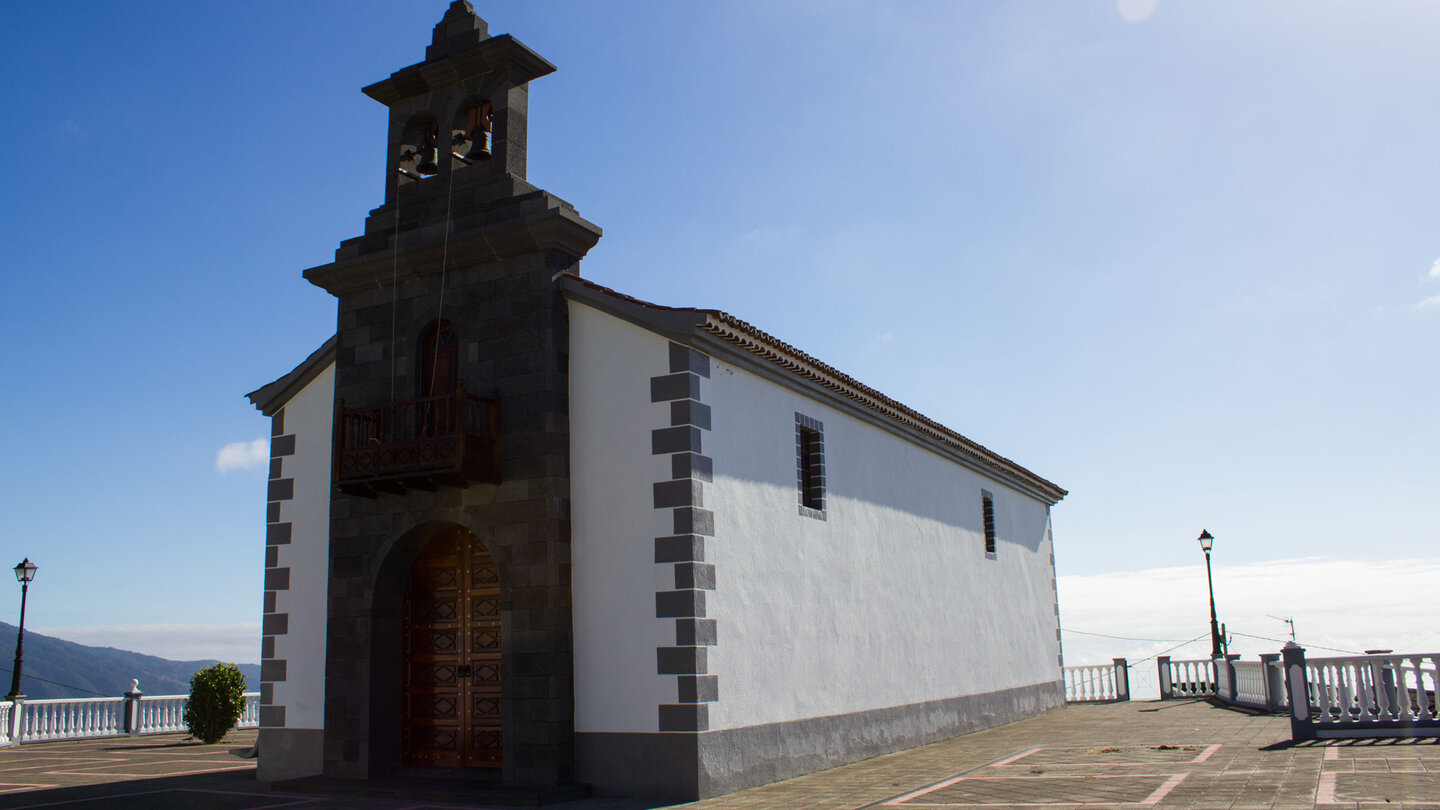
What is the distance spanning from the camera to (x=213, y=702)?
67.3 feet

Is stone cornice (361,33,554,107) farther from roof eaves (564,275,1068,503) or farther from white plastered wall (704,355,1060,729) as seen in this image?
white plastered wall (704,355,1060,729)

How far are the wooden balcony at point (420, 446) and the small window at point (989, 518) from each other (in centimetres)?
1261

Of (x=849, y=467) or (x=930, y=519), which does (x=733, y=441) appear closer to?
(x=849, y=467)

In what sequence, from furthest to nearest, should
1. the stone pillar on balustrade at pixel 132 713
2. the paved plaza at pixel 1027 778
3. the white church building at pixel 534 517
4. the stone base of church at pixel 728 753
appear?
the stone pillar on balustrade at pixel 132 713, the white church building at pixel 534 517, the stone base of church at pixel 728 753, the paved plaza at pixel 1027 778

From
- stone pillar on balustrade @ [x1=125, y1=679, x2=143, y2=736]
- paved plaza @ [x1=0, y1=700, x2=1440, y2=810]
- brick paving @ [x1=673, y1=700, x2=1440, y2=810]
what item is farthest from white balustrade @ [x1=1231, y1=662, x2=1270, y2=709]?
stone pillar on balustrade @ [x1=125, y1=679, x2=143, y2=736]

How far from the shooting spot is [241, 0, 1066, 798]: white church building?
37.5 ft

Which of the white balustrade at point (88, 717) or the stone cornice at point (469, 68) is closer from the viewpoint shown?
the stone cornice at point (469, 68)

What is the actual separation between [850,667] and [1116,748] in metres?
3.75

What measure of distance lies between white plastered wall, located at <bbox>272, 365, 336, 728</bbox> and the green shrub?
789 centimetres

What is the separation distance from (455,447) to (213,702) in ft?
41.0

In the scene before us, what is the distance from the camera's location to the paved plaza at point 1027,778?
31.3 feet

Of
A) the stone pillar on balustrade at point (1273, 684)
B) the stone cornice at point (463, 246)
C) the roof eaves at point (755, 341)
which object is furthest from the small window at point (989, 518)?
the stone cornice at point (463, 246)

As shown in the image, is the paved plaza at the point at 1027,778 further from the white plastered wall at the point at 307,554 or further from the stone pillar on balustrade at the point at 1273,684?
the stone pillar on balustrade at the point at 1273,684

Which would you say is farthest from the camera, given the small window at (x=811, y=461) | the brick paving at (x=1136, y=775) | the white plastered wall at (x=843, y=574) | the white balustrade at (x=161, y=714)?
the white balustrade at (x=161, y=714)
